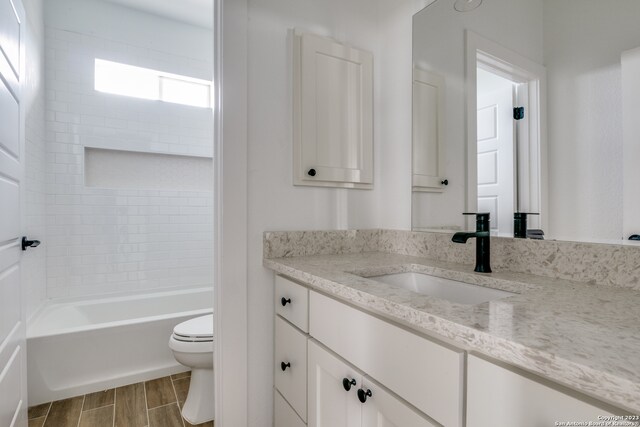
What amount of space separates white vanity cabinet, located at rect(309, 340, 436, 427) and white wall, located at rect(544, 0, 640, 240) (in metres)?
0.72

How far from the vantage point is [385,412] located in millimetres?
732

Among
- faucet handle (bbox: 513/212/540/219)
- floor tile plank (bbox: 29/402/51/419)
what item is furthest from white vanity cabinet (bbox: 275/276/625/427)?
floor tile plank (bbox: 29/402/51/419)

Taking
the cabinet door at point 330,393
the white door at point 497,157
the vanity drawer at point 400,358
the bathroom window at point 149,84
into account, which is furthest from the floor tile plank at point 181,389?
the bathroom window at point 149,84

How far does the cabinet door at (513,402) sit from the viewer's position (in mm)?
435

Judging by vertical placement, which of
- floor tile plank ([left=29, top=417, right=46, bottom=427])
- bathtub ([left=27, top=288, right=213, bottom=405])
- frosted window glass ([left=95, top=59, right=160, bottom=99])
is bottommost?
floor tile plank ([left=29, top=417, right=46, bottom=427])

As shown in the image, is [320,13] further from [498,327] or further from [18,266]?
[18,266]

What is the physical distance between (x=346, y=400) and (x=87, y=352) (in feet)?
6.08

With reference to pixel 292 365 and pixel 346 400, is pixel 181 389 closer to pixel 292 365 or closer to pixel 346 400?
pixel 292 365

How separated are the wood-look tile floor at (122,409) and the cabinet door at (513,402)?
1.55 metres

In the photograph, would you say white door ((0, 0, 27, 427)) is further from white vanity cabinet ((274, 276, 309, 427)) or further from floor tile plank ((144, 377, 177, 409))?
white vanity cabinet ((274, 276, 309, 427))

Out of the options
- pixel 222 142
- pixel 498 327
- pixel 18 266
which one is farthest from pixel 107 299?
pixel 498 327

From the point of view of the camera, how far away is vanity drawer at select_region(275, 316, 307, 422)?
42.8 inches

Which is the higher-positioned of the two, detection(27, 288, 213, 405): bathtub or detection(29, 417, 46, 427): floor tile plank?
detection(27, 288, 213, 405): bathtub

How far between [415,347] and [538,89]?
3.01 ft
